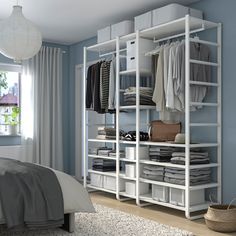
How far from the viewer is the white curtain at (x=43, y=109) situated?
617 cm

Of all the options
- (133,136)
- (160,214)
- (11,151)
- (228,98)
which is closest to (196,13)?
(228,98)

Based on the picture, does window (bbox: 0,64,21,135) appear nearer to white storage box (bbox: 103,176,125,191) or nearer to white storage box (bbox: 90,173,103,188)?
white storage box (bbox: 90,173,103,188)

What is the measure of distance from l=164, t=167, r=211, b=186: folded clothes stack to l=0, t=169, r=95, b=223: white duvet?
1.12 meters

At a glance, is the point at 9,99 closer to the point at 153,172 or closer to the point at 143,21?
the point at 143,21

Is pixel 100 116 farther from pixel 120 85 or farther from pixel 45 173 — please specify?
pixel 45 173

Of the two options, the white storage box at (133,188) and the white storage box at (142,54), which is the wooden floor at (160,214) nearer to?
the white storage box at (133,188)

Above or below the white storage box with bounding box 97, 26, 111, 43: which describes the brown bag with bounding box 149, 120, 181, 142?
below

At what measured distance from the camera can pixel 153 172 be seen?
14.1ft

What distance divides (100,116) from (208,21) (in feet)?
8.39

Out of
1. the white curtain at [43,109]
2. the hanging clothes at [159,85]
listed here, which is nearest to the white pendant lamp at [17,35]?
the hanging clothes at [159,85]

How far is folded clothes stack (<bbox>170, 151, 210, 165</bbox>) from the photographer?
155 inches

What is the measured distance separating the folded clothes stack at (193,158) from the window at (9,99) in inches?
124

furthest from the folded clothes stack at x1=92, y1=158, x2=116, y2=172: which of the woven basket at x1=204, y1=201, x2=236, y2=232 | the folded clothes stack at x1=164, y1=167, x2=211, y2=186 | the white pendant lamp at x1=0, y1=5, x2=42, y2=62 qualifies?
the white pendant lamp at x1=0, y1=5, x2=42, y2=62

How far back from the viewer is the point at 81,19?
5199 millimetres
